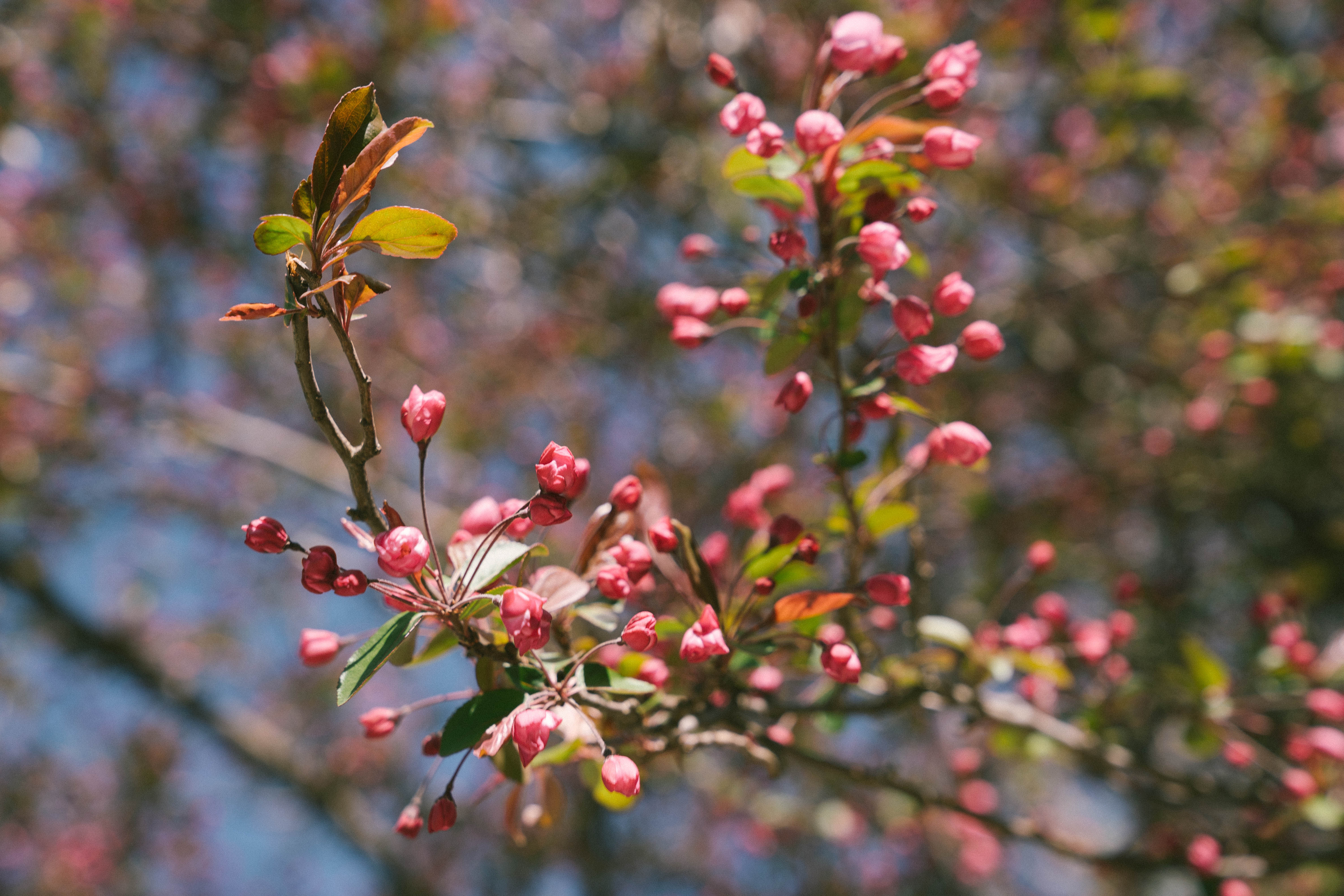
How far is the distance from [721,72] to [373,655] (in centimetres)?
102

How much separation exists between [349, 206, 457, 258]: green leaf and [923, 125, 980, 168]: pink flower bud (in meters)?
0.68

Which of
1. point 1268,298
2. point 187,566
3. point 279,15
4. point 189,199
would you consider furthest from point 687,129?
point 187,566

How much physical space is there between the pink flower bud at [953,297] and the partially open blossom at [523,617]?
2.41ft

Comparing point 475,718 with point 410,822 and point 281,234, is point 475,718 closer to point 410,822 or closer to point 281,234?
point 410,822

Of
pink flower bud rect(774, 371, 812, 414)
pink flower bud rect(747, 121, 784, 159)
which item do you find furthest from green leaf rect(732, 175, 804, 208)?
pink flower bud rect(774, 371, 812, 414)

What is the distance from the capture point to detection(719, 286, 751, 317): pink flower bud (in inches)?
50.6

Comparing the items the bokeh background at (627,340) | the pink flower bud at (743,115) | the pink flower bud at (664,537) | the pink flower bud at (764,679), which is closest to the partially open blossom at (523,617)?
the pink flower bud at (664,537)

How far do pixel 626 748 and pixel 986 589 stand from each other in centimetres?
252

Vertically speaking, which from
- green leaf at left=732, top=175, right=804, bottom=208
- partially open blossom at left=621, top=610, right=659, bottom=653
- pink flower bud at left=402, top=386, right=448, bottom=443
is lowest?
partially open blossom at left=621, top=610, right=659, bottom=653

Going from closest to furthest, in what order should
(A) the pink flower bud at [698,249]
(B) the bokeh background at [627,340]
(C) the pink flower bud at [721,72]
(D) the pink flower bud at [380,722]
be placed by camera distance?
(D) the pink flower bud at [380,722] → (C) the pink flower bud at [721,72] → (A) the pink flower bud at [698,249] → (B) the bokeh background at [627,340]

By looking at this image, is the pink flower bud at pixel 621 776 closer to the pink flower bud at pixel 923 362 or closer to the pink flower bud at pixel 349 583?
the pink flower bud at pixel 349 583

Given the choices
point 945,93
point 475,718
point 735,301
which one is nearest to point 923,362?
point 735,301

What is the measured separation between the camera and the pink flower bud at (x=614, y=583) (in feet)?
3.70

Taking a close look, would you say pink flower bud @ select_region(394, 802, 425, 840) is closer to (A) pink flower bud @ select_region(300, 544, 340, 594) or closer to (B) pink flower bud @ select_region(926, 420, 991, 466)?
(A) pink flower bud @ select_region(300, 544, 340, 594)
